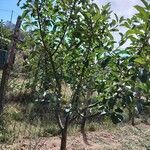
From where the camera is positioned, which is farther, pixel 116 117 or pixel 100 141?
pixel 100 141

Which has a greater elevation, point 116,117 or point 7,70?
point 7,70

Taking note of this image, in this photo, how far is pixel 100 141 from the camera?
29.4 ft

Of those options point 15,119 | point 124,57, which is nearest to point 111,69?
point 124,57

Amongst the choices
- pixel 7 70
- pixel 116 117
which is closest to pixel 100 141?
pixel 7 70

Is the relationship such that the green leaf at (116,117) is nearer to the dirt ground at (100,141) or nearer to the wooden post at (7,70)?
the dirt ground at (100,141)

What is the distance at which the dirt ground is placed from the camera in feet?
24.2

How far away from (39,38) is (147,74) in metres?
1.76

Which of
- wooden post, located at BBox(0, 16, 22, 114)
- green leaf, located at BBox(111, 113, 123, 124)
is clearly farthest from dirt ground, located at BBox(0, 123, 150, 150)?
green leaf, located at BBox(111, 113, 123, 124)

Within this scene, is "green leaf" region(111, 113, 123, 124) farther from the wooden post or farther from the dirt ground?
the wooden post

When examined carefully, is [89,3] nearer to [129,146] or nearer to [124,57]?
[124,57]

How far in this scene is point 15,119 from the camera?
9.91 metres

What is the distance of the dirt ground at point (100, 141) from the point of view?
7.38m

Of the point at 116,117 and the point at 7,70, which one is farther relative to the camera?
the point at 7,70

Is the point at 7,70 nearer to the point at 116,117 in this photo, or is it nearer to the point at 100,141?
the point at 100,141
